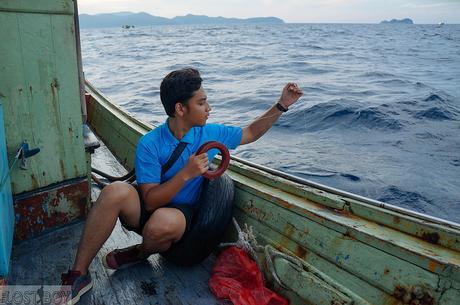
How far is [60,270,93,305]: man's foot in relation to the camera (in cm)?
216

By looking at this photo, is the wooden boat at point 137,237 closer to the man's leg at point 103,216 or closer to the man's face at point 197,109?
the man's leg at point 103,216

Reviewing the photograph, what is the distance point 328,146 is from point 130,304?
529 cm

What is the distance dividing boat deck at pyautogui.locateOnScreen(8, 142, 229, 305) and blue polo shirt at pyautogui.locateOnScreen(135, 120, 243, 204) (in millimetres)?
517

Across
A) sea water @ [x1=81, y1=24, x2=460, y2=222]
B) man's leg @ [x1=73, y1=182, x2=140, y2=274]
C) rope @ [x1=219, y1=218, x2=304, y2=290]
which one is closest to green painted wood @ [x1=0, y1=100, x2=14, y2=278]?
man's leg @ [x1=73, y1=182, x2=140, y2=274]

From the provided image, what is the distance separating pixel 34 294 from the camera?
227 cm

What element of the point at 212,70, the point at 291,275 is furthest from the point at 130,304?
the point at 212,70

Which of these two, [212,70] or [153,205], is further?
[212,70]

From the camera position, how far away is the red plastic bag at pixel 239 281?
7.24 feet

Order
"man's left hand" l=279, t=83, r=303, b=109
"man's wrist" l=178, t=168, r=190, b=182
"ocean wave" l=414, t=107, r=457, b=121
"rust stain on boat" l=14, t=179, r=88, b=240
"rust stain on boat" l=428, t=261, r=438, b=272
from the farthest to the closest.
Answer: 1. "ocean wave" l=414, t=107, r=457, b=121
2. "rust stain on boat" l=14, t=179, r=88, b=240
3. "man's left hand" l=279, t=83, r=303, b=109
4. "man's wrist" l=178, t=168, r=190, b=182
5. "rust stain on boat" l=428, t=261, r=438, b=272

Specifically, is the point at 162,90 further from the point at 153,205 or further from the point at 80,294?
the point at 80,294

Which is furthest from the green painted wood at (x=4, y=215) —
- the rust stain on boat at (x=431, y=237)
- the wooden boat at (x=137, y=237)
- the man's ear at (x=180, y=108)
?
the rust stain on boat at (x=431, y=237)

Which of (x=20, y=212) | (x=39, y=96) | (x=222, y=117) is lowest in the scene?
(x=222, y=117)

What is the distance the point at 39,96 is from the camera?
8.61 feet

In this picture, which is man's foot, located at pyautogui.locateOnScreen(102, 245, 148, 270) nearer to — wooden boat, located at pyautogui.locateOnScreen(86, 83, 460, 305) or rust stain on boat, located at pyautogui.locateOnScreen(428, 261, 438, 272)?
wooden boat, located at pyautogui.locateOnScreen(86, 83, 460, 305)
